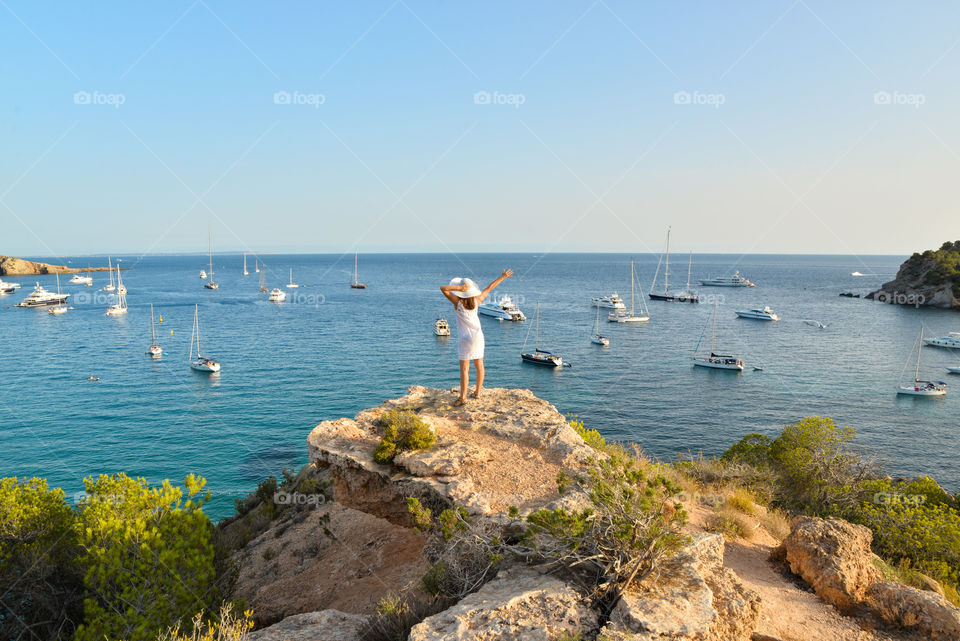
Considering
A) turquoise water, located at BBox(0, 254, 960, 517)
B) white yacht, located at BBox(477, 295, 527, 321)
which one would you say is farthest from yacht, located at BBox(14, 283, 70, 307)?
white yacht, located at BBox(477, 295, 527, 321)

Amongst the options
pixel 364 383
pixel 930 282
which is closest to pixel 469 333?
pixel 364 383

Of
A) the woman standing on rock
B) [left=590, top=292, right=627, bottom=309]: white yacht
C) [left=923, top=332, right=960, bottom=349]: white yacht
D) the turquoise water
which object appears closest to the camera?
the woman standing on rock

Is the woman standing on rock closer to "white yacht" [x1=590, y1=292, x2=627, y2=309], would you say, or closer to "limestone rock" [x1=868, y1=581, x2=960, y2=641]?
"limestone rock" [x1=868, y1=581, x2=960, y2=641]

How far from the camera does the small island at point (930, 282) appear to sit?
287 ft

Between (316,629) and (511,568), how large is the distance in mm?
2447

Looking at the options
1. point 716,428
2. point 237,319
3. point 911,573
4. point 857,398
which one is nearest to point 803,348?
point 857,398

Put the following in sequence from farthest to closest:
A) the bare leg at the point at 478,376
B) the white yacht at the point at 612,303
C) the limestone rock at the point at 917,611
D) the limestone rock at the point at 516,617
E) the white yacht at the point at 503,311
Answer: the white yacht at the point at 612,303 < the white yacht at the point at 503,311 < the bare leg at the point at 478,376 < the limestone rock at the point at 917,611 < the limestone rock at the point at 516,617

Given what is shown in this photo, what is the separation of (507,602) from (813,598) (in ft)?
17.2

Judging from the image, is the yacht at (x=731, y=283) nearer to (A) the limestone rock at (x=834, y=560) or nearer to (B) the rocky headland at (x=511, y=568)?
(B) the rocky headland at (x=511, y=568)

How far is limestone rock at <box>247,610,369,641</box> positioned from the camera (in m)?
5.93

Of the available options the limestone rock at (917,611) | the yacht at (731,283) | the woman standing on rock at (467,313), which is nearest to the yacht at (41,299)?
the woman standing on rock at (467,313)

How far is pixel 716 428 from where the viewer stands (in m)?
35.3

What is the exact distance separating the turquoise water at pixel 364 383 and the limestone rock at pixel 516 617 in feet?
78.1

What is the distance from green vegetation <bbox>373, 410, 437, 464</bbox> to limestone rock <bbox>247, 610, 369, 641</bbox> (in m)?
2.88
